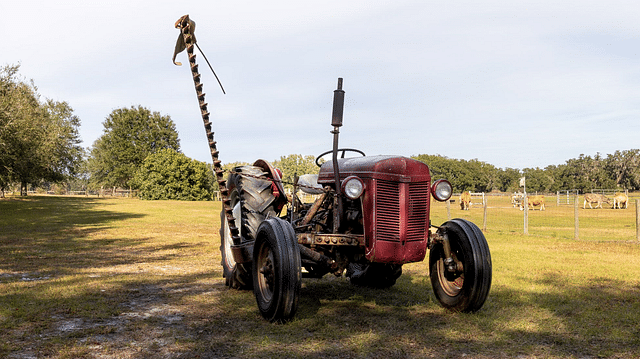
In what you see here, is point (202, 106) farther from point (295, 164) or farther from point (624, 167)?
point (624, 167)

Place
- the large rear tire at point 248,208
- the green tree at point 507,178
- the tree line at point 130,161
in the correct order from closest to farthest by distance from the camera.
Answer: the large rear tire at point 248,208 < the tree line at point 130,161 < the green tree at point 507,178

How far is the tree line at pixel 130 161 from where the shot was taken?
2597cm

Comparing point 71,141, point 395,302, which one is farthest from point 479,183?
point 395,302

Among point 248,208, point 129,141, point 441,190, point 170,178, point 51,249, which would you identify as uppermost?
point 129,141

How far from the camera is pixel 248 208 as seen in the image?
630cm

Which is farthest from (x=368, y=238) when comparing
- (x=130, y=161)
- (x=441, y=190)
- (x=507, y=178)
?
(x=507, y=178)

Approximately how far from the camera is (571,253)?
36.1ft

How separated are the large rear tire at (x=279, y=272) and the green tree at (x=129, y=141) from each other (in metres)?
59.1

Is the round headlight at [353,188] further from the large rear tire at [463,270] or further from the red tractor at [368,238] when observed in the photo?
the large rear tire at [463,270]

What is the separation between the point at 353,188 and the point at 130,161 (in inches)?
2467

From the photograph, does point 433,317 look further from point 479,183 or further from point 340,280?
point 479,183

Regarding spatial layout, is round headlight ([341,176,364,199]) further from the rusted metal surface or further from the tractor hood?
the rusted metal surface

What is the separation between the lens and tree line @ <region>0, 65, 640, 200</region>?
85.2 feet

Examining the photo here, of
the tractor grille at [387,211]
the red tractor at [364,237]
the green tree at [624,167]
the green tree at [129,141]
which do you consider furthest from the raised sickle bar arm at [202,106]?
the green tree at [624,167]
